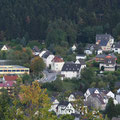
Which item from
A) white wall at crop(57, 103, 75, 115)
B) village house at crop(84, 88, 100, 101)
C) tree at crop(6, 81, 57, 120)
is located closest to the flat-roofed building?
village house at crop(84, 88, 100, 101)

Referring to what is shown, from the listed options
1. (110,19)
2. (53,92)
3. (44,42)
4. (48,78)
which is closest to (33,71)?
(48,78)

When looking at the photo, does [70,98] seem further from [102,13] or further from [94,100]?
[102,13]

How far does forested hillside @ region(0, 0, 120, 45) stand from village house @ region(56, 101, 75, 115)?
23333 mm

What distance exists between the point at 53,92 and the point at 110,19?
76.2ft

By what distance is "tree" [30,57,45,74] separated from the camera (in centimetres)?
4821

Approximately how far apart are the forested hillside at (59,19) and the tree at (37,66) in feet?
38.3

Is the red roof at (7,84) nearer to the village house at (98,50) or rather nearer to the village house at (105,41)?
the village house at (98,50)

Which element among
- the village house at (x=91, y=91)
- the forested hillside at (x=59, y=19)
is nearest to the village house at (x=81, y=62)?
the village house at (x=91, y=91)

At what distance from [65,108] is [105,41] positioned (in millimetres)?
21300

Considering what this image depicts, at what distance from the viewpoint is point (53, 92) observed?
43062 mm

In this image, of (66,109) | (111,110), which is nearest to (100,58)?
(111,110)

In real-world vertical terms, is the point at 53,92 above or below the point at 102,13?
below

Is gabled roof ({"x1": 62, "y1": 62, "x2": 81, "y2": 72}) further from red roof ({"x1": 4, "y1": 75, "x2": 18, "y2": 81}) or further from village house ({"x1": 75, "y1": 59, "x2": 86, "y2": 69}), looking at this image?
red roof ({"x1": 4, "y1": 75, "x2": 18, "y2": 81})

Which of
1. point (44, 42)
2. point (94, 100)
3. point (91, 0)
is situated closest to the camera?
point (94, 100)
